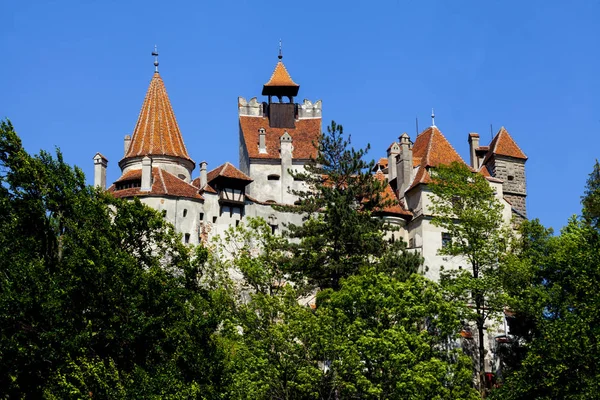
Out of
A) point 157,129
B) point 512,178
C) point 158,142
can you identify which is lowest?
point 512,178

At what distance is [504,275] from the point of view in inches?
1722

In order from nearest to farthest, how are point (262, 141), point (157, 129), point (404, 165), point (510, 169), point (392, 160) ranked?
point (404, 165) → point (392, 160) → point (157, 129) → point (510, 169) → point (262, 141)

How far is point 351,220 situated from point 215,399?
14.9m

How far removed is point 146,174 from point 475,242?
825 inches

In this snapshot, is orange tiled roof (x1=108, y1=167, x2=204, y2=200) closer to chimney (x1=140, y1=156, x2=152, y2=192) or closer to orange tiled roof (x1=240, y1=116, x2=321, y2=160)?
chimney (x1=140, y1=156, x2=152, y2=192)

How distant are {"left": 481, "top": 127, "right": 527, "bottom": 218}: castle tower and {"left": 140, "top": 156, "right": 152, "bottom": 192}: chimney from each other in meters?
21.1

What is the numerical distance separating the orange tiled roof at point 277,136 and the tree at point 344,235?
16.2 meters

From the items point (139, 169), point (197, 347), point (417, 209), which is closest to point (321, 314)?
point (197, 347)

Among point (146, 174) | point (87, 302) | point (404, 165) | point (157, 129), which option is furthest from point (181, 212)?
point (87, 302)

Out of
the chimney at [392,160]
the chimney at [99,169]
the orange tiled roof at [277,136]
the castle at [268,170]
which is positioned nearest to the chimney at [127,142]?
the castle at [268,170]

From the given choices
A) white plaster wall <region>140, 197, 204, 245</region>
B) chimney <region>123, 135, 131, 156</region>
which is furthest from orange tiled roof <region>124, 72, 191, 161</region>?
white plaster wall <region>140, 197, 204, 245</region>

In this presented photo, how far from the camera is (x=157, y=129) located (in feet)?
211

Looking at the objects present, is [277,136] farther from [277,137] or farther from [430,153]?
[430,153]

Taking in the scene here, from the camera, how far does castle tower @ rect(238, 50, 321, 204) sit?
64.6 m
